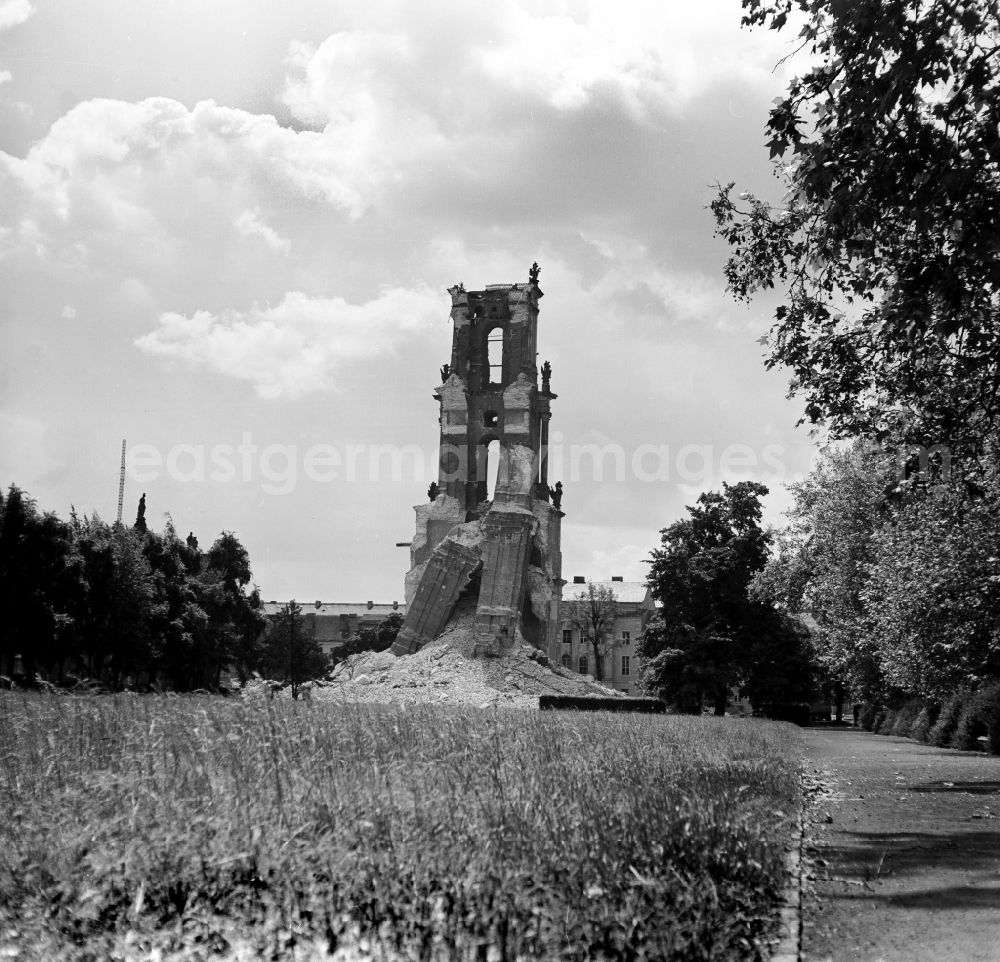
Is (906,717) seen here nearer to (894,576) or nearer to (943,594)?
(894,576)

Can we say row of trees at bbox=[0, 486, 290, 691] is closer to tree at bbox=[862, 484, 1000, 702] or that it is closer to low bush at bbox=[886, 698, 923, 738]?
tree at bbox=[862, 484, 1000, 702]

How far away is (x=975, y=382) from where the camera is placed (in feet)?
53.0

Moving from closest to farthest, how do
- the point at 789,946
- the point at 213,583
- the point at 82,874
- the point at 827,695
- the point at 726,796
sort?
1. the point at 789,946
2. the point at 82,874
3. the point at 726,796
4. the point at 213,583
5. the point at 827,695

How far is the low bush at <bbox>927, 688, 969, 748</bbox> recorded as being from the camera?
3841 centimetres

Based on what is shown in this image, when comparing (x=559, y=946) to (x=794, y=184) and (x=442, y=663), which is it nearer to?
(x=794, y=184)

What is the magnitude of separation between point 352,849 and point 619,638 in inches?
4380

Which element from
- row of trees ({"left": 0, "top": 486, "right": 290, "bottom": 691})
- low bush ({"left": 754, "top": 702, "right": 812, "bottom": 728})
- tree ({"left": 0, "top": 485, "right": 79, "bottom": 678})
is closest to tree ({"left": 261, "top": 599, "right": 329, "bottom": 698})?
row of trees ({"left": 0, "top": 486, "right": 290, "bottom": 691})

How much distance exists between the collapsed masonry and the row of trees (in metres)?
12.1

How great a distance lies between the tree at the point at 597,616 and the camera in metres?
105

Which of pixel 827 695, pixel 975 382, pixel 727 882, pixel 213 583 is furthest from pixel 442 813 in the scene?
pixel 827 695

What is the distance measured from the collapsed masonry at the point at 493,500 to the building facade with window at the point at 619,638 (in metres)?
52.1

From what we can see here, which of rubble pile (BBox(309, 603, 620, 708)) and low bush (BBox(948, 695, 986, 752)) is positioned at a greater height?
rubble pile (BBox(309, 603, 620, 708))

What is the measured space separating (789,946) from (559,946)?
144cm

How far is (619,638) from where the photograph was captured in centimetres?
11750
